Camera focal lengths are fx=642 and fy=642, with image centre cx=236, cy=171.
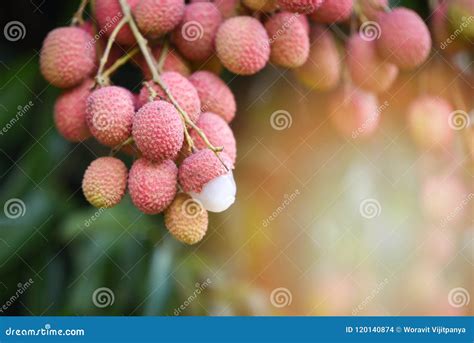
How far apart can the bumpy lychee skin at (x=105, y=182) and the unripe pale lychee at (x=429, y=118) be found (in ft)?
1.54

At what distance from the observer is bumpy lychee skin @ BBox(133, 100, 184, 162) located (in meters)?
0.63

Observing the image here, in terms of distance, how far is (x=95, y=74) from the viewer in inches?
30.1

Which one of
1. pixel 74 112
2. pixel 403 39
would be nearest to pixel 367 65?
pixel 403 39

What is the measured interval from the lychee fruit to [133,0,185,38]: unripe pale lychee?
16 centimetres

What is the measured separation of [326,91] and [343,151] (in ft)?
0.64

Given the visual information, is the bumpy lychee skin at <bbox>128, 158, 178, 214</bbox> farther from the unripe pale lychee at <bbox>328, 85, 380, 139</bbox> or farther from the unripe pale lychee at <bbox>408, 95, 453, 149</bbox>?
the unripe pale lychee at <bbox>408, 95, 453, 149</bbox>

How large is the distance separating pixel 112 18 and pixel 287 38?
20 cm

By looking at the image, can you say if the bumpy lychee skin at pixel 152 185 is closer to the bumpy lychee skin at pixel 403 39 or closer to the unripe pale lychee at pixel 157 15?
the unripe pale lychee at pixel 157 15

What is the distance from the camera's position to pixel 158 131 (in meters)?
0.63

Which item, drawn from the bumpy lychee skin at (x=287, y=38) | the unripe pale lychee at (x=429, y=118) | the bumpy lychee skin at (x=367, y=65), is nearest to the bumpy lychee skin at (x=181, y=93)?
the bumpy lychee skin at (x=287, y=38)

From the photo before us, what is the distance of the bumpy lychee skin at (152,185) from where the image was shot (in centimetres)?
65

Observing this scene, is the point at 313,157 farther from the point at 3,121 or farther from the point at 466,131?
the point at 3,121

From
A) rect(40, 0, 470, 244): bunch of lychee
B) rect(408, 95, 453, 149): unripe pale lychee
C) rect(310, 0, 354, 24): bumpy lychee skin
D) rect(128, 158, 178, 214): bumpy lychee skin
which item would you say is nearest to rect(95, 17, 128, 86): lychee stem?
rect(40, 0, 470, 244): bunch of lychee
